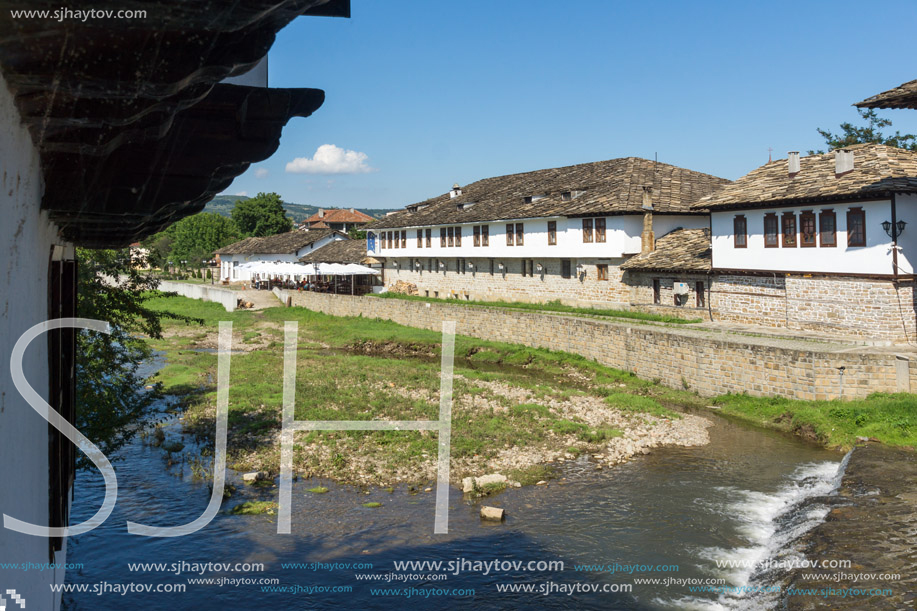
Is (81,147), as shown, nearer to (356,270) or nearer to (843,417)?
(843,417)

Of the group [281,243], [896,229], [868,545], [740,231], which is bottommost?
[868,545]

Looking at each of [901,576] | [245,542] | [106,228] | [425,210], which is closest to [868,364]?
[901,576]

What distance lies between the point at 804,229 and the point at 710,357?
6289 mm

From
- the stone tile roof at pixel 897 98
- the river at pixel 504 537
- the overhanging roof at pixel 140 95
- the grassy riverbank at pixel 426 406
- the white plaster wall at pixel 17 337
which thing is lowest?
the river at pixel 504 537

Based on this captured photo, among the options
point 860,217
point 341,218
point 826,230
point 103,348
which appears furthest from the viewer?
point 341,218

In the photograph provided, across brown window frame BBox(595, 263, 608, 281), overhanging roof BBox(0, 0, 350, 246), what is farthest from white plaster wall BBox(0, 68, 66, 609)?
brown window frame BBox(595, 263, 608, 281)

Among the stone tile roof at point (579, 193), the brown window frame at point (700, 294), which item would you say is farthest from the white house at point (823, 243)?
the stone tile roof at point (579, 193)

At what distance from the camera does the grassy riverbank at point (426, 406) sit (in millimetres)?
14875

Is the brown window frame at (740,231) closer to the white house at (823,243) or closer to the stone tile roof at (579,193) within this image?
the white house at (823,243)

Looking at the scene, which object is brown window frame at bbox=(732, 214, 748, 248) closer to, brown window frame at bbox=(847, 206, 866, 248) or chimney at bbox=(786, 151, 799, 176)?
chimney at bbox=(786, 151, 799, 176)

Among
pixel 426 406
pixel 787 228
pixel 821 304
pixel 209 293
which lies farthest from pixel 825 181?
pixel 209 293

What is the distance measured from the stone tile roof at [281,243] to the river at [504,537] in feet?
145

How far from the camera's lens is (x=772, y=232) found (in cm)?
2359

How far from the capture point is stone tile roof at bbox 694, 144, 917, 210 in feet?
65.6
